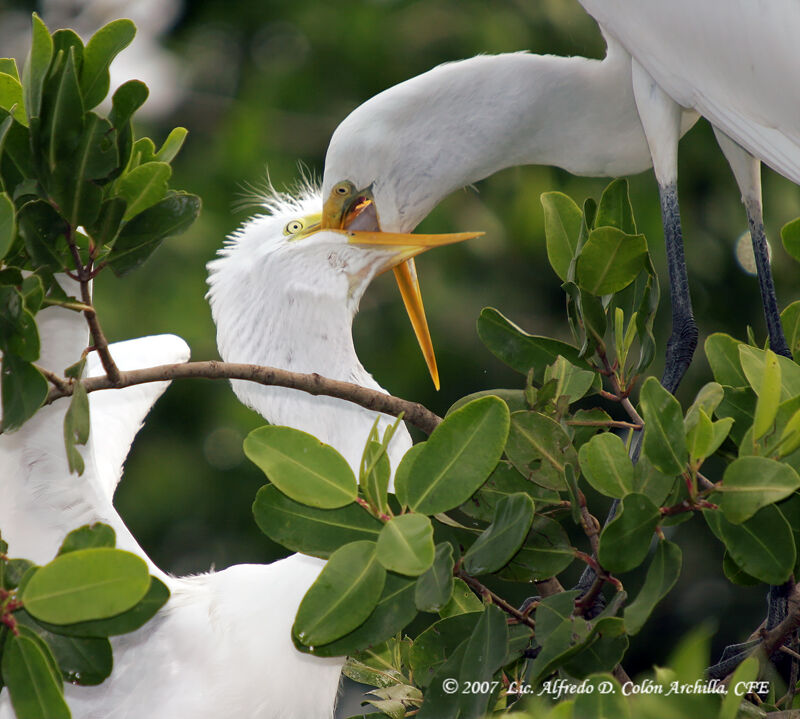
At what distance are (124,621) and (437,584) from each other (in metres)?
0.26

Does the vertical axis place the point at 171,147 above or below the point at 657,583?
above

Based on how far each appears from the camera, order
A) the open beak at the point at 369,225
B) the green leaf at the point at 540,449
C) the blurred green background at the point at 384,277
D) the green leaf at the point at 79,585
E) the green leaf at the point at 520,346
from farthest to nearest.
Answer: the blurred green background at the point at 384,277 < the open beak at the point at 369,225 < the green leaf at the point at 520,346 < the green leaf at the point at 540,449 < the green leaf at the point at 79,585

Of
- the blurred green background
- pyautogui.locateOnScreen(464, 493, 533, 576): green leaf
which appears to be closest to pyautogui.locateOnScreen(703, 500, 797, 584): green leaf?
pyautogui.locateOnScreen(464, 493, 533, 576): green leaf

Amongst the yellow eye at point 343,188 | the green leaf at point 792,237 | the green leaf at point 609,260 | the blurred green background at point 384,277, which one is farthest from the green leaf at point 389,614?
the blurred green background at point 384,277

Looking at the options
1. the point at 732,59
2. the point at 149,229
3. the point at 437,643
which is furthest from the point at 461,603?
the point at 732,59

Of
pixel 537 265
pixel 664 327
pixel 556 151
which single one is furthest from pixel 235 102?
pixel 556 151

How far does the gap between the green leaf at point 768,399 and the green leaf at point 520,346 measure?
299mm

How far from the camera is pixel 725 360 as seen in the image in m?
1.04

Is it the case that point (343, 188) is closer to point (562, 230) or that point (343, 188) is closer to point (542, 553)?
point (562, 230)

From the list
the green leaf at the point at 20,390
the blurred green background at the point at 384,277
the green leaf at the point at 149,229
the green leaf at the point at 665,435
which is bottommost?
the blurred green background at the point at 384,277

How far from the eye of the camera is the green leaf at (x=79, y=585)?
76 centimetres

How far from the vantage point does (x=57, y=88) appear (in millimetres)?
870

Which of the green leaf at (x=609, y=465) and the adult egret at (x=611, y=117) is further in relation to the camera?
the adult egret at (x=611, y=117)

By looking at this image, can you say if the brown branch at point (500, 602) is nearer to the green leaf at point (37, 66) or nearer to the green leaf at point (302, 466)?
the green leaf at point (302, 466)
